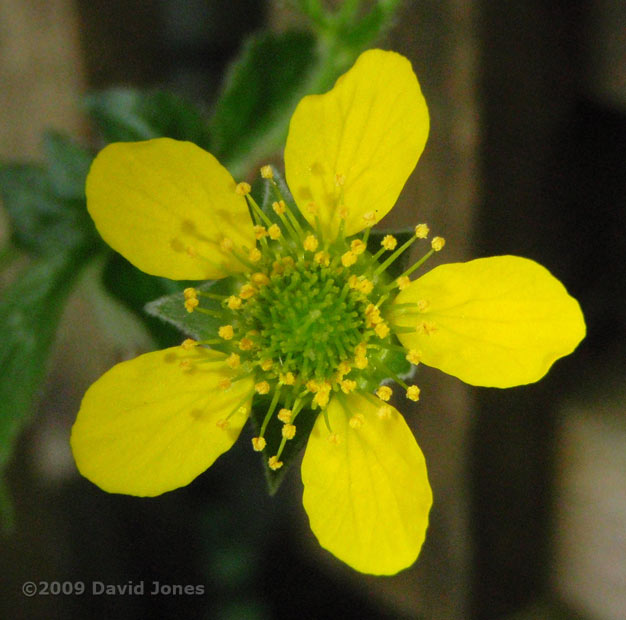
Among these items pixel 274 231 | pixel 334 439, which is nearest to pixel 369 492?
pixel 334 439

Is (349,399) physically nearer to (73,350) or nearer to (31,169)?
(31,169)

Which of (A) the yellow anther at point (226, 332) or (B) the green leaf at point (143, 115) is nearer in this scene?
(A) the yellow anther at point (226, 332)

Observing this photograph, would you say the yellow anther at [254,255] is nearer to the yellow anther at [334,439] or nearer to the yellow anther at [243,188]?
the yellow anther at [243,188]

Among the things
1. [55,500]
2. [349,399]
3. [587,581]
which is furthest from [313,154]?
[55,500]

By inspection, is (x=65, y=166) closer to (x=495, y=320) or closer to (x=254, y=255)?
(x=254, y=255)

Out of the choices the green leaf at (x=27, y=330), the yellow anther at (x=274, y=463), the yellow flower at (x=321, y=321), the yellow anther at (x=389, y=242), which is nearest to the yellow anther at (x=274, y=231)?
the yellow flower at (x=321, y=321)

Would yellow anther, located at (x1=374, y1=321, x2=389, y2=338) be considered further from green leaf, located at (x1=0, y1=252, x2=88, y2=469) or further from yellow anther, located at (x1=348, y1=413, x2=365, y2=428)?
green leaf, located at (x1=0, y1=252, x2=88, y2=469)

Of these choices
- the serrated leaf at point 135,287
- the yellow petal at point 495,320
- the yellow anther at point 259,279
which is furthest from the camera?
the serrated leaf at point 135,287

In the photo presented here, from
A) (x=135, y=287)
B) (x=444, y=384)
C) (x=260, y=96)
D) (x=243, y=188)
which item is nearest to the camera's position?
(x=243, y=188)
